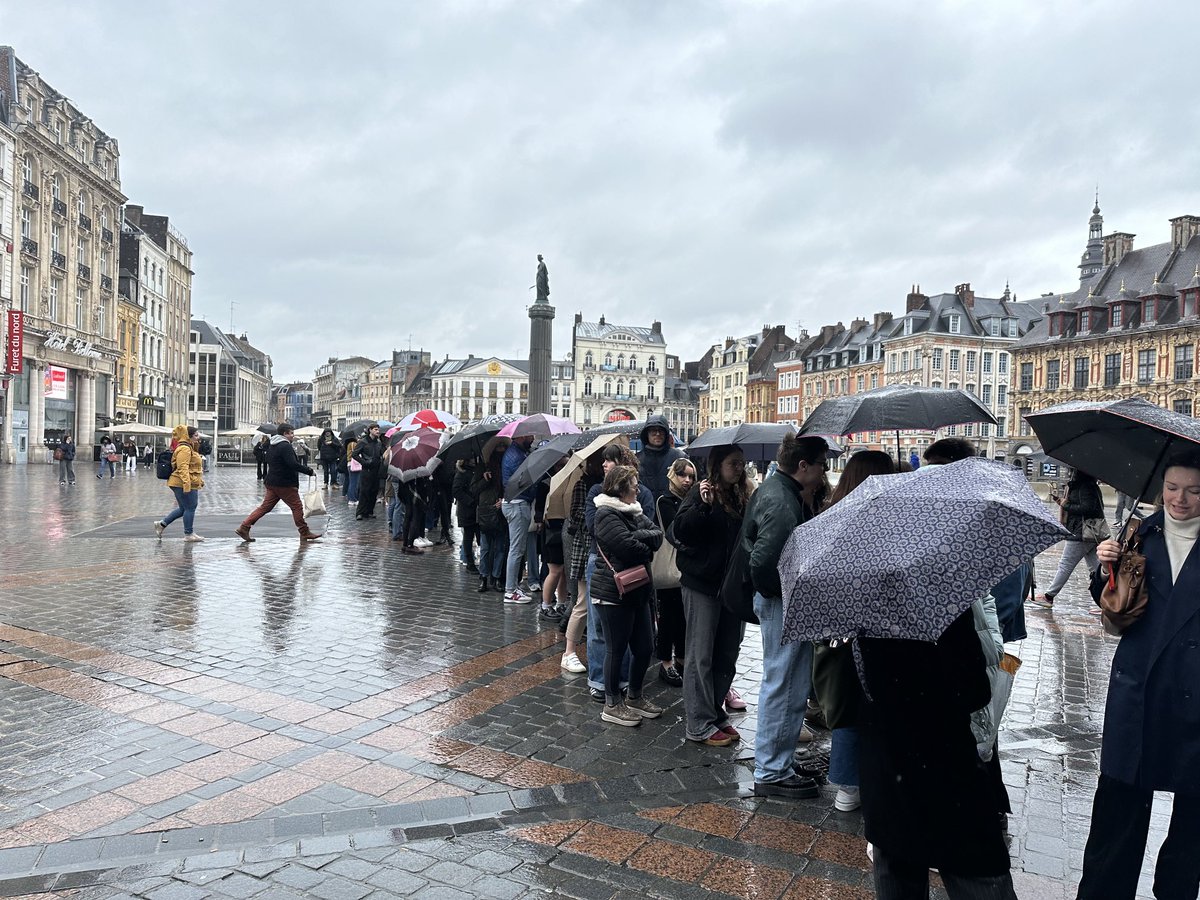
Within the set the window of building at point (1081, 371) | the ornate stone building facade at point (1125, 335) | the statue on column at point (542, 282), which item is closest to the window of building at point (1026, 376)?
the ornate stone building facade at point (1125, 335)

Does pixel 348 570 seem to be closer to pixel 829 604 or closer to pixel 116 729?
pixel 116 729

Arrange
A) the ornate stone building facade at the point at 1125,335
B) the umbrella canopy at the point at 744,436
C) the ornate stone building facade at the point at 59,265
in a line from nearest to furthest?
the umbrella canopy at the point at 744,436 → the ornate stone building facade at the point at 59,265 → the ornate stone building facade at the point at 1125,335

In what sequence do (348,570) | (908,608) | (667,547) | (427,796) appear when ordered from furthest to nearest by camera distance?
(348,570), (667,547), (427,796), (908,608)

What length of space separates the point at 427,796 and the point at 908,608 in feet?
9.38

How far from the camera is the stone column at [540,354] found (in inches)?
1019

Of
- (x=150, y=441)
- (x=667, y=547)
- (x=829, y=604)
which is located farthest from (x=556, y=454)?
(x=150, y=441)

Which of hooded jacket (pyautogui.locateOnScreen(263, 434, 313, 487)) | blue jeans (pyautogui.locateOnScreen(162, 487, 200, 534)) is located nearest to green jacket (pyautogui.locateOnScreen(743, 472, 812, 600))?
hooded jacket (pyautogui.locateOnScreen(263, 434, 313, 487))

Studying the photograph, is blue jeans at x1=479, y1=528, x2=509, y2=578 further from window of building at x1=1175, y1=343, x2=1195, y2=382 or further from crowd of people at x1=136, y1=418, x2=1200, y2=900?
window of building at x1=1175, y1=343, x2=1195, y2=382

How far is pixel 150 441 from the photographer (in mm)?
53250

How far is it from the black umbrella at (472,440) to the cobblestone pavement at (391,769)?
2.39 meters

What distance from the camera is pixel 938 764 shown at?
2.58m

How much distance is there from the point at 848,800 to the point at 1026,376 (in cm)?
6131

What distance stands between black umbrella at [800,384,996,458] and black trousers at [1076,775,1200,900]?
224cm

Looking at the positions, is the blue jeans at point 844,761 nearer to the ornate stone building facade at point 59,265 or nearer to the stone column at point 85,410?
the ornate stone building facade at point 59,265
